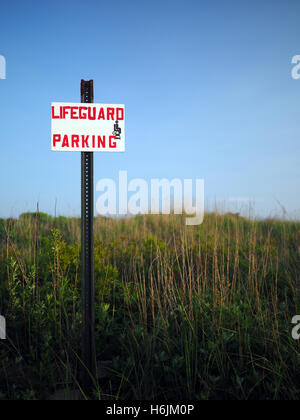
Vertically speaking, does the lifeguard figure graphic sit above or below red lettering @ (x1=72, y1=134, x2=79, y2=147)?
above

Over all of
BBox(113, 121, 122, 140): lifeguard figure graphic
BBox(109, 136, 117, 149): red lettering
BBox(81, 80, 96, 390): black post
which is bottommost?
BBox(81, 80, 96, 390): black post

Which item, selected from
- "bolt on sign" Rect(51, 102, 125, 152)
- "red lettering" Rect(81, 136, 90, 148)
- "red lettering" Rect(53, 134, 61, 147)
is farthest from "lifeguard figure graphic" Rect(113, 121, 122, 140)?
"red lettering" Rect(53, 134, 61, 147)

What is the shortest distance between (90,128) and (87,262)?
102 cm

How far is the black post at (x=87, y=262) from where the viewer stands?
7.42ft

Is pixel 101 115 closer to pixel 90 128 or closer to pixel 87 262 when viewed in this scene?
pixel 90 128

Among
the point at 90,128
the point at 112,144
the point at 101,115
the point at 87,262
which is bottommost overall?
the point at 87,262

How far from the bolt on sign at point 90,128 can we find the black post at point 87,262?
0.37 feet

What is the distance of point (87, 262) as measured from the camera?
2.27 m

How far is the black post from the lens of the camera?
2262 mm

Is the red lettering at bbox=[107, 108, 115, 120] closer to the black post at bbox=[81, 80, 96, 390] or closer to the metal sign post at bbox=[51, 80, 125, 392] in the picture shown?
the metal sign post at bbox=[51, 80, 125, 392]

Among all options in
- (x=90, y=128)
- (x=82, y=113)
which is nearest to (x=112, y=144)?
(x=90, y=128)

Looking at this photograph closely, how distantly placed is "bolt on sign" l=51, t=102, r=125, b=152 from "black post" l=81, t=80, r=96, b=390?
0.11 metres

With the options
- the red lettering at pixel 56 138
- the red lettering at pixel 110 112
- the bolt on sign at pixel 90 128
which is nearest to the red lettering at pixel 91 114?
the bolt on sign at pixel 90 128

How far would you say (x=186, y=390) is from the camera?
89.9 inches
